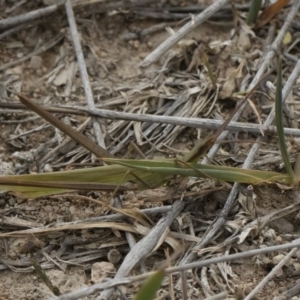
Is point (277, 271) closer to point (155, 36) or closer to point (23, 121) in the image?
point (23, 121)

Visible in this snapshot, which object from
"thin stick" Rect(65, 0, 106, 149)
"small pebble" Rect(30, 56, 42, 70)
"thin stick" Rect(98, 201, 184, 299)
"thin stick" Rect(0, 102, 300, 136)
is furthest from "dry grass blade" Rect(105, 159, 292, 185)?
"small pebble" Rect(30, 56, 42, 70)

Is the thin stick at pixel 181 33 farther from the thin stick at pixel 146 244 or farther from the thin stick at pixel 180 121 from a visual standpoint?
the thin stick at pixel 146 244

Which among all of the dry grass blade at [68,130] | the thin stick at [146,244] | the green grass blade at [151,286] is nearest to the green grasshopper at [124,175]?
the dry grass blade at [68,130]

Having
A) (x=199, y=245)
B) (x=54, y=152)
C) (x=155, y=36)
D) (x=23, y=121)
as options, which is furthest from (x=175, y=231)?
(x=155, y=36)

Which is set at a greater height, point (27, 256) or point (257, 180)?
point (257, 180)

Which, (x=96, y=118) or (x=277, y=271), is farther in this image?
(x=96, y=118)

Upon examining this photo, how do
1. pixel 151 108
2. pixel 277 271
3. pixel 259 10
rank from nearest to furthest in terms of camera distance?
pixel 277 271, pixel 151 108, pixel 259 10

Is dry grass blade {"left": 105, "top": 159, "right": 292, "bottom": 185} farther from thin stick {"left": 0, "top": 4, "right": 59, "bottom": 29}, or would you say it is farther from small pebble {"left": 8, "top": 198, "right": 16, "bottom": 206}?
thin stick {"left": 0, "top": 4, "right": 59, "bottom": 29}
